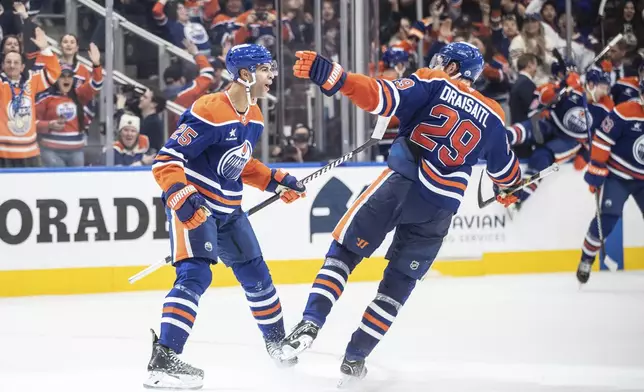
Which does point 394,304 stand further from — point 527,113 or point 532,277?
point 527,113

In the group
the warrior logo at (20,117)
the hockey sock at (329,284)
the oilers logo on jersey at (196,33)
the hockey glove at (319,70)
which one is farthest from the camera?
the oilers logo on jersey at (196,33)

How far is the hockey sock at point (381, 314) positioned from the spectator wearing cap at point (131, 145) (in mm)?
3258

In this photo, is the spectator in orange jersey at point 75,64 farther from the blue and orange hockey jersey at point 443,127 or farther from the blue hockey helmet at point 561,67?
the blue hockey helmet at point 561,67

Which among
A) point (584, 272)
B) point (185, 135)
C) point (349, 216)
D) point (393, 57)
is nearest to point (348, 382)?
point (349, 216)

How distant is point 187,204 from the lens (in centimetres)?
371

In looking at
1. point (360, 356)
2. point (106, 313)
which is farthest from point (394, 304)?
point (106, 313)

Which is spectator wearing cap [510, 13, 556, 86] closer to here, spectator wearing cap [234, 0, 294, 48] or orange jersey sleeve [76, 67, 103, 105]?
spectator wearing cap [234, 0, 294, 48]

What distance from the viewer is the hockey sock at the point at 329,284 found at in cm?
391

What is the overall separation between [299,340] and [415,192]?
2.48ft

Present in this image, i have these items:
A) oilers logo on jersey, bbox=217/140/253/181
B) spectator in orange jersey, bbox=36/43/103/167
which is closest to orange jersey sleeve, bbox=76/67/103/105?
spectator in orange jersey, bbox=36/43/103/167

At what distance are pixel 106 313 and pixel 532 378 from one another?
2701 millimetres

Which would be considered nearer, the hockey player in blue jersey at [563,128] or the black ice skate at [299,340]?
the black ice skate at [299,340]

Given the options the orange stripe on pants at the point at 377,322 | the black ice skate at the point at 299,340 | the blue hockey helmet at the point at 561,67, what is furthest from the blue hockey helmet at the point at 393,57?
the black ice skate at the point at 299,340

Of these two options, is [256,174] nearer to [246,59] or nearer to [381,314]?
[246,59]
